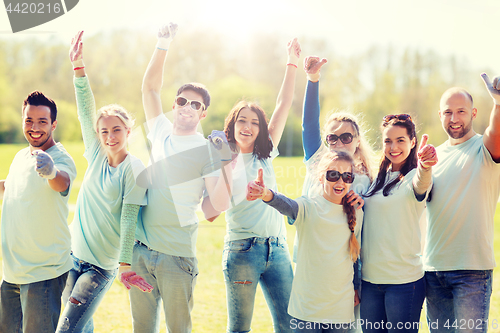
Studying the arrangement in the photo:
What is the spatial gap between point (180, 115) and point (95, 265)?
47.7 inches

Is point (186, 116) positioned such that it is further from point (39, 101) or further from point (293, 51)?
point (293, 51)

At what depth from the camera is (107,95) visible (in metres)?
41.1

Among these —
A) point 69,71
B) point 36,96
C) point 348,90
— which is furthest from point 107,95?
point 36,96

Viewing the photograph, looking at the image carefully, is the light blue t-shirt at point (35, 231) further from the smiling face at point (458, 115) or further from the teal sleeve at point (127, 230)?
the smiling face at point (458, 115)

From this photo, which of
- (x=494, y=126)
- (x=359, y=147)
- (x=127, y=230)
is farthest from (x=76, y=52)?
(x=494, y=126)

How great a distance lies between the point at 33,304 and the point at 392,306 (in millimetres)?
2385

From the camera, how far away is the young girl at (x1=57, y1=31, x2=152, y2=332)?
297cm

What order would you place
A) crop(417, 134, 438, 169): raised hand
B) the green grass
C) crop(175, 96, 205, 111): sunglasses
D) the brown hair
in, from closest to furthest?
crop(417, 134, 438, 169): raised hand
crop(175, 96, 205, 111): sunglasses
the brown hair
the green grass

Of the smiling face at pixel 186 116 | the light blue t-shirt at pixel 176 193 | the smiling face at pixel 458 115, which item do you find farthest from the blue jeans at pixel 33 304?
the smiling face at pixel 458 115

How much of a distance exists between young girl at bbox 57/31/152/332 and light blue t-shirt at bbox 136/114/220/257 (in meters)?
0.10

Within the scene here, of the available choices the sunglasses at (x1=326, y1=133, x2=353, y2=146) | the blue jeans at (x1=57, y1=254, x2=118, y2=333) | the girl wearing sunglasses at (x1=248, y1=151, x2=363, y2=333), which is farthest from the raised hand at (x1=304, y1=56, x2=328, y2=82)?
the blue jeans at (x1=57, y1=254, x2=118, y2=333)

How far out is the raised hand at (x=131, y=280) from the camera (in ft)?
9.36

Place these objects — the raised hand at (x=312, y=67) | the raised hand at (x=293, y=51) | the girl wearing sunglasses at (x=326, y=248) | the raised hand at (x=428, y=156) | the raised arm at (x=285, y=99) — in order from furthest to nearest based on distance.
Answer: the raised hand at (x=293, y=51)
the raised arm at (x=285, y=99)
the raised hand at (x=312, y=67)
the girl wearing sunglasses at (x=326, y=248)
the raised hand at (x=428, y=156)

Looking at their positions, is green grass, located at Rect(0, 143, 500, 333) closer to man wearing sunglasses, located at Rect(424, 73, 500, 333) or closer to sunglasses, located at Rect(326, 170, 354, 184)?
man wearing sunglasses, located at Rect(424, 73, 500, 333)
